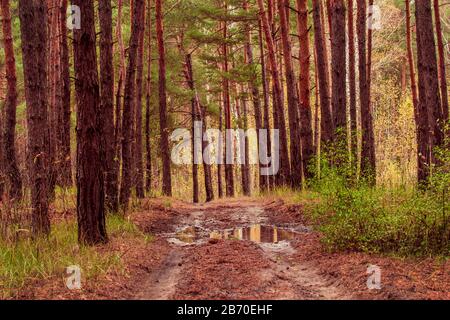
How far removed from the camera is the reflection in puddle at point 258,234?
32.2ft

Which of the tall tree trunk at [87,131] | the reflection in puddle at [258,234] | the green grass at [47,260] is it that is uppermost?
the tall tree trunk at [87,131]

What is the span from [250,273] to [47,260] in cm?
281

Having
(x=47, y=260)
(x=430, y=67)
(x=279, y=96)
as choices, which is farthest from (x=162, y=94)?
(x=47, y=260)

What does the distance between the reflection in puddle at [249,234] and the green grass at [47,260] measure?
279 centimetres

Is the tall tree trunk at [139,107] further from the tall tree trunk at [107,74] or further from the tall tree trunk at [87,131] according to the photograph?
the tall tree trunk at [87,131]

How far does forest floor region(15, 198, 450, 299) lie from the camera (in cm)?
552

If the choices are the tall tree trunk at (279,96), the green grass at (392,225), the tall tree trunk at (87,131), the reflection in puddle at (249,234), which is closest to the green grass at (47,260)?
the tall tree trunk at (87,131)

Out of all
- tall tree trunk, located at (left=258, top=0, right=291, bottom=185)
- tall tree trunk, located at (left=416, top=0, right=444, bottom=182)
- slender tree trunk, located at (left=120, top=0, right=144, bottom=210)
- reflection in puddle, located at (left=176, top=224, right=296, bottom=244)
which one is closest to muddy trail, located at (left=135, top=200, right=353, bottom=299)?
reflection in puddle, located at (left=176, top=224, right=296, bottom=244)

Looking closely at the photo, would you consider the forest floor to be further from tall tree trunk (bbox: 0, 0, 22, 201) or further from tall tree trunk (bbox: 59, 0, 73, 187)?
tall tree trunk (bbox: 59, 0, 73, 187)

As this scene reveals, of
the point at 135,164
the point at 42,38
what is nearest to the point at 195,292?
the point at 42,38

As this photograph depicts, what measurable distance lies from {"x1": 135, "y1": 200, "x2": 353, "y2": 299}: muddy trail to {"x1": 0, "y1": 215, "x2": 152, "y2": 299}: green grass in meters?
0.72

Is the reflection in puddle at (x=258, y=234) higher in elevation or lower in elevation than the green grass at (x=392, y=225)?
lower
